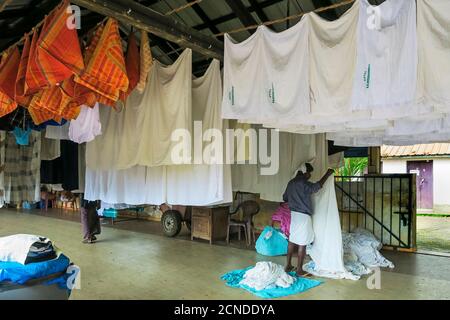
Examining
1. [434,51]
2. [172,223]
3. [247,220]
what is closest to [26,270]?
[434,51]

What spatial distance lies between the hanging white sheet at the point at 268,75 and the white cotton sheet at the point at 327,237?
2.24 m

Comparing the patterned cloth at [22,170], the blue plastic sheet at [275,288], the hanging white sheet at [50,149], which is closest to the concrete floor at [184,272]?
the blue plastic sheet at [275,288]

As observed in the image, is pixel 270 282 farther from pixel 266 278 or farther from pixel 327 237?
pixel 327 237

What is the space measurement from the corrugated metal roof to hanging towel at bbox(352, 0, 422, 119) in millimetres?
11394

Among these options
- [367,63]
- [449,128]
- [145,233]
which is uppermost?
[367,63]

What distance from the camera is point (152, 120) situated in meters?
4.32

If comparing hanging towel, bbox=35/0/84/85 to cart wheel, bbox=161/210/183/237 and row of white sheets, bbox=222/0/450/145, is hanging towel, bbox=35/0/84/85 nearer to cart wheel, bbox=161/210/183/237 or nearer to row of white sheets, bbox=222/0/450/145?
row of white sheets, bbox=222/0/450/145

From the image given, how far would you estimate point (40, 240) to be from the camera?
2.73 m

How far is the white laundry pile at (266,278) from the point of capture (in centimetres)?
444

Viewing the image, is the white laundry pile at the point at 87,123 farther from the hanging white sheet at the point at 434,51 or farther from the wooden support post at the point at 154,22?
the hanging white sheet at the point at 434,51

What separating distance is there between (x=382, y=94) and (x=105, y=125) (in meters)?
3.88
